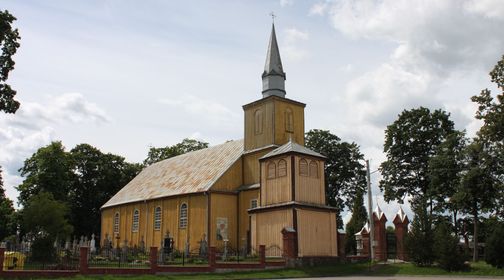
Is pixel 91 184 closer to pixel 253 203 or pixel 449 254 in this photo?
pixel 253 203

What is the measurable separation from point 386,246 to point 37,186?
3632 cm

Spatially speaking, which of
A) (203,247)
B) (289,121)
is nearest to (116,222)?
(203,247)

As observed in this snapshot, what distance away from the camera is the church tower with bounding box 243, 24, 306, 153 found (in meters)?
40.2

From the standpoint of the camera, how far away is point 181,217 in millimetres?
41156

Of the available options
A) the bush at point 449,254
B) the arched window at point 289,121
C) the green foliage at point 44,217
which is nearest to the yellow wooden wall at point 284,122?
the arched window at point 289,121

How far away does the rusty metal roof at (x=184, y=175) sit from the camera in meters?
41.4

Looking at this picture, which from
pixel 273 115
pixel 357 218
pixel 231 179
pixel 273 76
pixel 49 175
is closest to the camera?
pixel 273 115

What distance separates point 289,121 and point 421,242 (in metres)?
14.1

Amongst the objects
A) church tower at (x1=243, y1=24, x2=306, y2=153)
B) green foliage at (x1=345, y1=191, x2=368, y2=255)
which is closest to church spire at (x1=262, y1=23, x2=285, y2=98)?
church tower at (x1=243, y1=24, x2=306, y2=153)

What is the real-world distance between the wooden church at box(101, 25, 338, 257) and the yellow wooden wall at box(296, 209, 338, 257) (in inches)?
2.4

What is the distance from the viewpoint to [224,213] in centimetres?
3928

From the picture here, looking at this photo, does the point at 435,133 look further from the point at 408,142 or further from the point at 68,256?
the point at 68,256

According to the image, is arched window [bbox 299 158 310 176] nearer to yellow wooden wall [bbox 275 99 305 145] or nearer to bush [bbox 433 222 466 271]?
yellow wooden wall [bbox 275 99 305 145]

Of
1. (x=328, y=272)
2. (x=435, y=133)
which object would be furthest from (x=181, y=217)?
(x=435, y=133)
